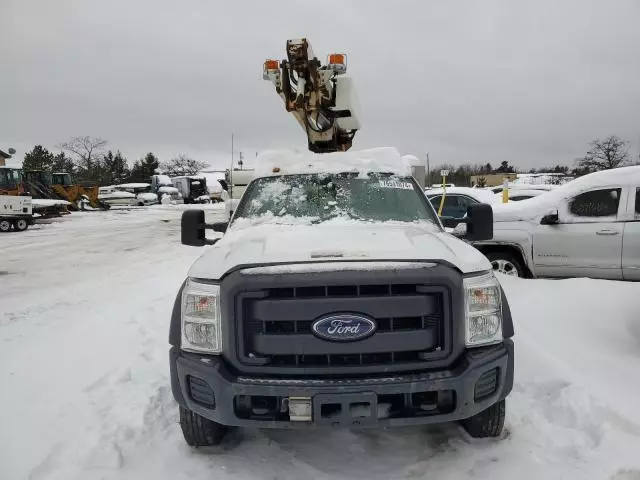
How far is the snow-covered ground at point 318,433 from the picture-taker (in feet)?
9.18

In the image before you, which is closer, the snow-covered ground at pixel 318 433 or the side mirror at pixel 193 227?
the snow-covered ground at pixel 318 433

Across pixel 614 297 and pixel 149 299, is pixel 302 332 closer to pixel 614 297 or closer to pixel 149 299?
pixel 614 297

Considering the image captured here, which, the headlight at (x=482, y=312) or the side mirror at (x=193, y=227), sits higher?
the side mirror at (x=193, y=227)

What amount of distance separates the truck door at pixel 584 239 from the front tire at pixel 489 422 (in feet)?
13.9

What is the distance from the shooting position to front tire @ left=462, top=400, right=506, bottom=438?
9.62 ft

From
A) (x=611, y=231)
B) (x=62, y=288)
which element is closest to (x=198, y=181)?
(x=62, y=288)

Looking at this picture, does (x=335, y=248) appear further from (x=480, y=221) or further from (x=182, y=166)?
(x=182, y=166)

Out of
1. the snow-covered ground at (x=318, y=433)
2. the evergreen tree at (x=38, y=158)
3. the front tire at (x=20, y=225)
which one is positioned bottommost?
the snow-covered ground at (x=318, y=433)

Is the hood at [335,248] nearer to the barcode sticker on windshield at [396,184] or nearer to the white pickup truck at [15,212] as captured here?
the barcode sticker on windshield at [396,184]

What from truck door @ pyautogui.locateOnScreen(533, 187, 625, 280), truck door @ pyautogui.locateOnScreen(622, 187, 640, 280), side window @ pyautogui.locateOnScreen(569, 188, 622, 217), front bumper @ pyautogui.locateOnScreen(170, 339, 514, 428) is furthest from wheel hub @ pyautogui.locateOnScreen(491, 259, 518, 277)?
front bumper @ pyautogui.locateOnScreen(170, 339, 514, 428)

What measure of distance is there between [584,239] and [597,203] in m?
0.53

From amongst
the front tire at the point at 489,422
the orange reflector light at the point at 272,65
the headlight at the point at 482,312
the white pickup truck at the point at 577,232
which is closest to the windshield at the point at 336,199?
the headlight at the point at 482,312

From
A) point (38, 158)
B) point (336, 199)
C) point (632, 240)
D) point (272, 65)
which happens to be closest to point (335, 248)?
point (336, 199)

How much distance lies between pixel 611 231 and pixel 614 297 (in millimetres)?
1774
